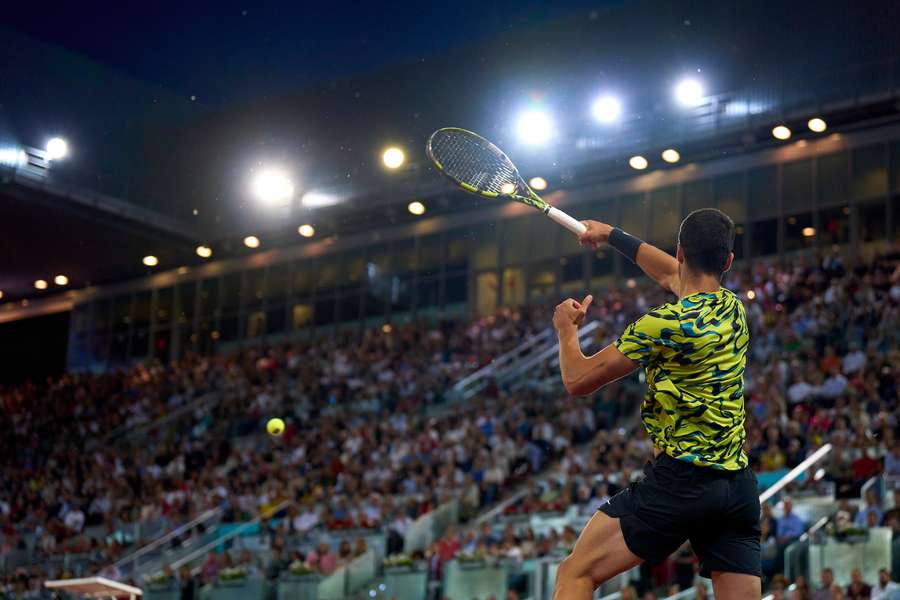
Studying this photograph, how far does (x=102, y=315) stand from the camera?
135ft

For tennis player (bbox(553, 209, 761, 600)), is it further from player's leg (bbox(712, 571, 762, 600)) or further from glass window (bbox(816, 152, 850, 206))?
glass window (bbox(816, 152, 850, 206))

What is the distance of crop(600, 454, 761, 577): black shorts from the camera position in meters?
4.59

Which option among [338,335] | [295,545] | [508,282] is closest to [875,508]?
[295,545]

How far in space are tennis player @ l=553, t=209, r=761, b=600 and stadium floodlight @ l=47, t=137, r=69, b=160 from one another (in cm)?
2422

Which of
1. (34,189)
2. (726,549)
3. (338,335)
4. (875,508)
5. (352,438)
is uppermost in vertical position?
(34,189)

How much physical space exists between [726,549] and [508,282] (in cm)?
2790

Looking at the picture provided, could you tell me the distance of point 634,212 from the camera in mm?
30391

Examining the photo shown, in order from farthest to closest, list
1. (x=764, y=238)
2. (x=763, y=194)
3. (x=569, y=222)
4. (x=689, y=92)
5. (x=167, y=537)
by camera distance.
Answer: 1. (x=763, y=194)
2. (x=764, y=238)
3. (x=689, y=92)
4. (x=167, y=537)
5. (x=569, y=222)

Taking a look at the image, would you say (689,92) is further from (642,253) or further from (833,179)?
(642,253)

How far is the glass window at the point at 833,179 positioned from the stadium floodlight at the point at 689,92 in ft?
11.8

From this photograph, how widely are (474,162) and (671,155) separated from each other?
20.5 meters

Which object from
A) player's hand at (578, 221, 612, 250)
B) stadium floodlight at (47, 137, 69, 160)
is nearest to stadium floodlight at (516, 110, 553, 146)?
stadium floodlight at (47, 137, 69, 160)

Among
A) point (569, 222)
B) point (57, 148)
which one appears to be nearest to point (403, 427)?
point (57, 148)

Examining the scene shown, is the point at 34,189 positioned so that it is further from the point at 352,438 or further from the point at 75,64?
the point at 352,438
